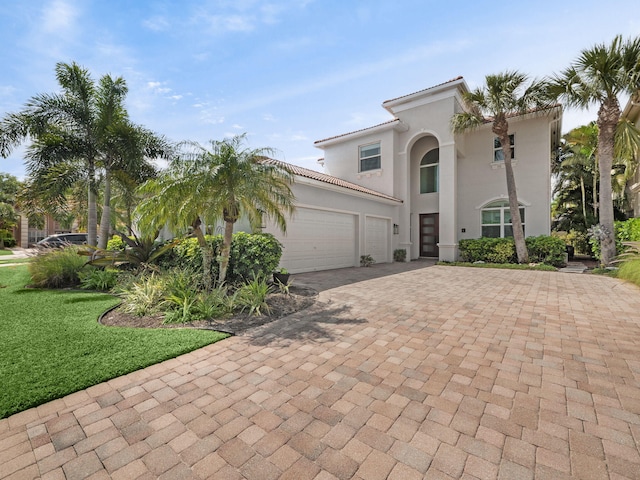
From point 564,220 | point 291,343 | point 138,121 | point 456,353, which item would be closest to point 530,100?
point 564,220

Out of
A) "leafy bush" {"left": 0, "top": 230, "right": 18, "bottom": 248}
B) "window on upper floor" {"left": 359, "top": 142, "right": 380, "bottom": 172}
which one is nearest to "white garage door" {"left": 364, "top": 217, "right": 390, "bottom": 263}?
"window on upper floor" {"left": 359, "top": 142, "right": 380, "bottom": 172}

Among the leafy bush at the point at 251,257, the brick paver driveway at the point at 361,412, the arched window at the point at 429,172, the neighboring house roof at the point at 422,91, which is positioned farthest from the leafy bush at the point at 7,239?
the arched window at the point at 429,172

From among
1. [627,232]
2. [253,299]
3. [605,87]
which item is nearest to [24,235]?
[253,299]

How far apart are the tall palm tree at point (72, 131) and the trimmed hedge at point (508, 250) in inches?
595

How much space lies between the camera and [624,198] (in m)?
16.9

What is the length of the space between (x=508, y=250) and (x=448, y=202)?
351cm

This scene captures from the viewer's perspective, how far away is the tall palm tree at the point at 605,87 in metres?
10.1

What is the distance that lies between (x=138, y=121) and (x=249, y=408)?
12.2m

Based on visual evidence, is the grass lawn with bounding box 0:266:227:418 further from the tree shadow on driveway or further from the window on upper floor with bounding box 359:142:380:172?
the window on upper floor with bounding box 359:142:380:172

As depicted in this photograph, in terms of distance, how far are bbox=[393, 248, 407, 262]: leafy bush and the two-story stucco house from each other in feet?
1.17

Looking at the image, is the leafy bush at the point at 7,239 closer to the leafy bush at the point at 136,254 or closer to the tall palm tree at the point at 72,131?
the tall palm tree at the point at 72,131

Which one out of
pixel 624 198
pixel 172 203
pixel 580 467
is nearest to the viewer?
pixel 580 467

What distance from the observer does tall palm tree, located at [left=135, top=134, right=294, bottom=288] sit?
575 cm

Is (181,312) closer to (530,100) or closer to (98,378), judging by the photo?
(98,378)
